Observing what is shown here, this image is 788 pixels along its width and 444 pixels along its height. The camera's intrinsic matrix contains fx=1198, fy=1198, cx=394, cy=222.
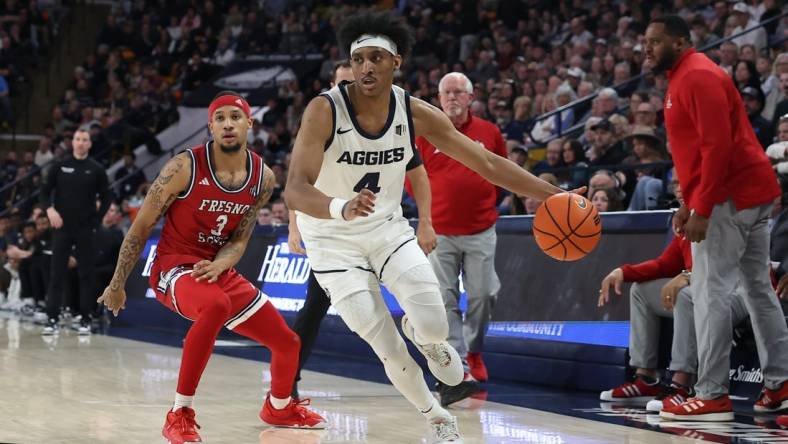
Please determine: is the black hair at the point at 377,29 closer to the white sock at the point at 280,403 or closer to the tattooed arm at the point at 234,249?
the tattooed arm at the point at 234,249

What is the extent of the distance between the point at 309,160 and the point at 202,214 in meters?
1.15

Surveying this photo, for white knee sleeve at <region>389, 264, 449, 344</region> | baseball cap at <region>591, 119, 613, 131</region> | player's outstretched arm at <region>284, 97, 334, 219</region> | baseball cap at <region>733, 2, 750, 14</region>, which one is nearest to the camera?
player's outstretched arm at <region>284, 97, 334, 219</region>

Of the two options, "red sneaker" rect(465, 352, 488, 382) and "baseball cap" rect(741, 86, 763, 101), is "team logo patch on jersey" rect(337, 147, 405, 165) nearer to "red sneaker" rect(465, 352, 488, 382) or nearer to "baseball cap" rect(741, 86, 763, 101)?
"red sneaker" rect(465, 352, 488, 382)

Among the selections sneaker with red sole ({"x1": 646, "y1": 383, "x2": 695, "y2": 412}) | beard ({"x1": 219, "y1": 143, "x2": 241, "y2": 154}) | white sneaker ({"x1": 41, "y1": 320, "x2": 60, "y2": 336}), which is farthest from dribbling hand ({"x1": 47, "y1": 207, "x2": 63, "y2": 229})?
sneaker with red sole ({"x1": 646, "y1": 383, "x2": 695, "y2": 412})

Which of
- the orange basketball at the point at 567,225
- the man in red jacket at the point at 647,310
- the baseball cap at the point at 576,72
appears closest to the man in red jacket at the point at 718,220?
the man in red jacket at the point at 647,310

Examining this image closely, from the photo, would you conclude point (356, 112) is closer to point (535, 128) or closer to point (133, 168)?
point (535, 128)

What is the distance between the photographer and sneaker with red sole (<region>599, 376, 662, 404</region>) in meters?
7.59

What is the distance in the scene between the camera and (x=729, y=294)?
660cm

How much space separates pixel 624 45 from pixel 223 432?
9.90 m

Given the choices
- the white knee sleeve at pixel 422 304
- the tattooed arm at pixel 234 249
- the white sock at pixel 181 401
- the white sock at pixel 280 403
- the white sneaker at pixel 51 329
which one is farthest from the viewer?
the white sneaker at pixel 51 329

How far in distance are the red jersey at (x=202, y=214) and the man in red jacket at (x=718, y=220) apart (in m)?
2.38

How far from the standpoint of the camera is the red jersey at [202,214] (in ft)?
20.5

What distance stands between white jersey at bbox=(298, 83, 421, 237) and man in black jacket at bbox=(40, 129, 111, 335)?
737cm

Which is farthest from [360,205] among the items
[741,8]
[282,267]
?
[741,8]
